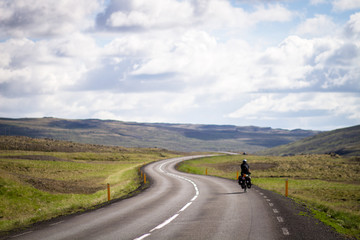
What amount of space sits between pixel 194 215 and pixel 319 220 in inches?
195

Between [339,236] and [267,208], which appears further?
[267,208]

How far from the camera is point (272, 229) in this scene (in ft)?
40.5

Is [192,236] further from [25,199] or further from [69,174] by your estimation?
[69,174]

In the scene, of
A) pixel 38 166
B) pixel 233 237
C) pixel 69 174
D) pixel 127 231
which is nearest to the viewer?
pixel 233 237

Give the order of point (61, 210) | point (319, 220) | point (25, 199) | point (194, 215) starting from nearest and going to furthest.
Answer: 1. point (319, 220)
2. point (194, 215)
3. point (61, 210)
4. point (25, 199)

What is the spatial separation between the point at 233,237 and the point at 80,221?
664cm

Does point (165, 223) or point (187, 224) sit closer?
point (187, 224)

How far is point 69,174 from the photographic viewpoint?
57.2 m

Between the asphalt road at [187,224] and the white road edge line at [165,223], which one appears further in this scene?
the white road edge line at [165,223]

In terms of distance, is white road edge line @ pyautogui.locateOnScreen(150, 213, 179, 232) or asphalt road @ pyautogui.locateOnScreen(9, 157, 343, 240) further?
white road edge line @ pyautogui.locateOnScreen(150, 213, 179, 232)

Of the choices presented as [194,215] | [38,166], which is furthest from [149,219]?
[38,166]

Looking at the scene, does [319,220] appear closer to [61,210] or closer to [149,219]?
[149,219]

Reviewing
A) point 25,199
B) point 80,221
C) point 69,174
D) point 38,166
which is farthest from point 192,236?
point 38,166

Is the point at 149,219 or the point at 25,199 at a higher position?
the point at 149,219
